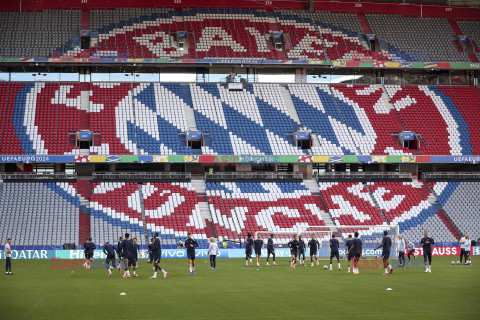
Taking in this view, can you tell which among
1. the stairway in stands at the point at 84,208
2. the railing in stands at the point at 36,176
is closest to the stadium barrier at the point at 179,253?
the stairway in stands at the point at 84,208

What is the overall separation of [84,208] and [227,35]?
75.8 ft

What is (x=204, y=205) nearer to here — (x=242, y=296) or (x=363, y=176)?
(x=363, y=176)

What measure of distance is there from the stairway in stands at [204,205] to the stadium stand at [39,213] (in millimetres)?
9977

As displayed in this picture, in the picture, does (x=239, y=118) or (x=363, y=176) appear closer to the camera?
(x=363, y=176)

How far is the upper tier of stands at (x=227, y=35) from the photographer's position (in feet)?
193

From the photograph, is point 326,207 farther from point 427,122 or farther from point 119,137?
point 119,137

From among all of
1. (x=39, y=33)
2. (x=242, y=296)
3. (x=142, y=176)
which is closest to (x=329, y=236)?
(x=142, y=176)

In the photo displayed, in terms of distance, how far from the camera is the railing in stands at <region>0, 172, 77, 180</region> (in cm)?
5206

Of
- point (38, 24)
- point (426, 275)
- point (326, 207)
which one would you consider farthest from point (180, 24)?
point (426, 275)

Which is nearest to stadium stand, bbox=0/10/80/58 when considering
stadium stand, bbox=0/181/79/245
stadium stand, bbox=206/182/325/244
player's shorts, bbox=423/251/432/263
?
stadium stand, bbox=0/181/79/245

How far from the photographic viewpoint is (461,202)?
55.1m

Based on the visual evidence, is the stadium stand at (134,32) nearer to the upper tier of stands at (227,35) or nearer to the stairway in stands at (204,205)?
the upper tier of stands at (227,35)

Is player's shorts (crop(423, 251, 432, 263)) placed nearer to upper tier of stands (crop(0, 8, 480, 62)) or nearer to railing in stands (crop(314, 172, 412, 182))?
railing in stands (crop(314, 172, 412, 182))

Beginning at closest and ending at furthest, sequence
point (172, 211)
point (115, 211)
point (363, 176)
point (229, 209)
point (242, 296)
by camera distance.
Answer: point (242, 296) < point (115, 211) < point (172, 211) < point (229, 209) < point (363, 176)
